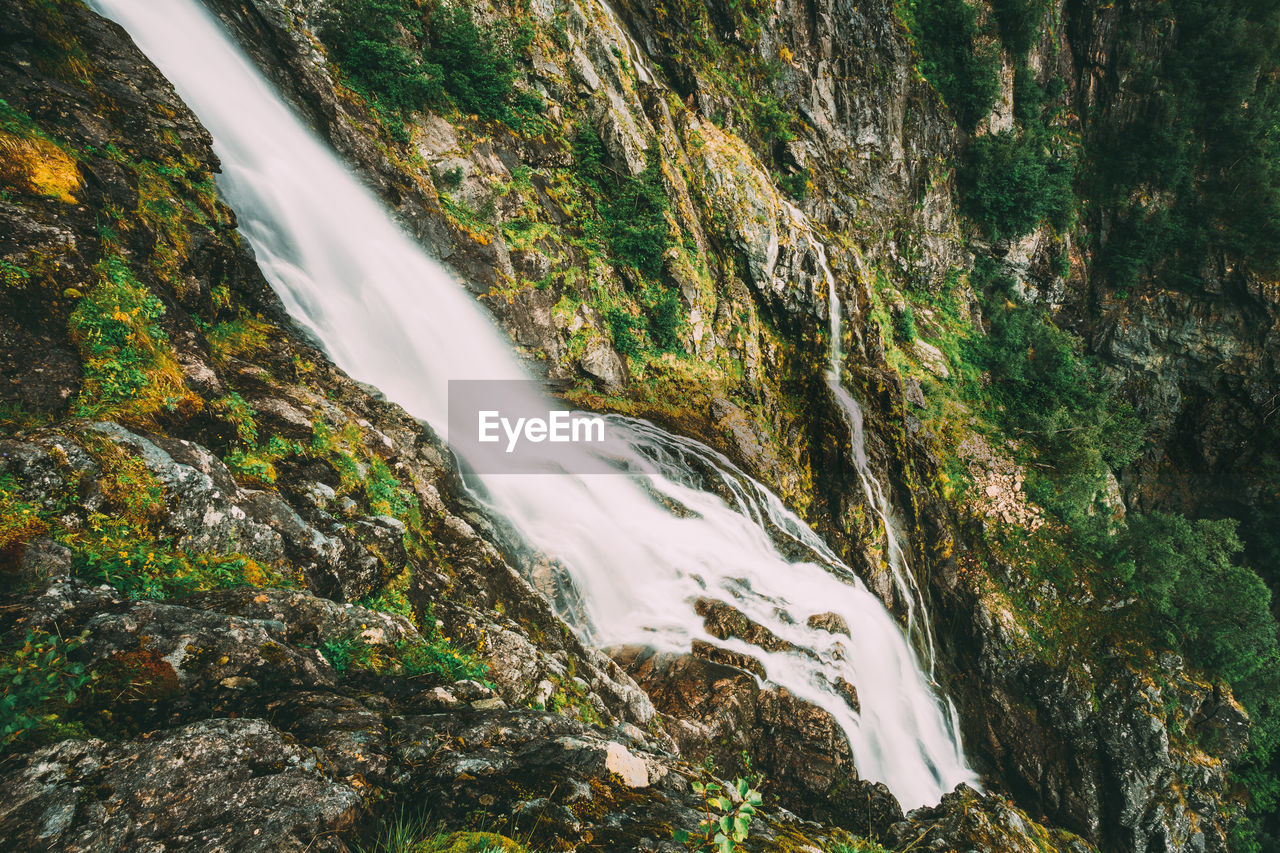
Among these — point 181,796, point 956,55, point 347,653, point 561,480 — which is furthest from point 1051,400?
point 181,796

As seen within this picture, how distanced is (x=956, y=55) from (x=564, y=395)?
2365 cm

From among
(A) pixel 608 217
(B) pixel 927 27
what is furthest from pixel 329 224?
(B) pixel 927 27

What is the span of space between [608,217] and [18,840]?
13956mm

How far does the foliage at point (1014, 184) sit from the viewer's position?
2089cm

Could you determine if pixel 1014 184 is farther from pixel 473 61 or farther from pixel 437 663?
pixel 437 663

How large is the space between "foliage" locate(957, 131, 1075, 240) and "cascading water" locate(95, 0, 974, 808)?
1944cm

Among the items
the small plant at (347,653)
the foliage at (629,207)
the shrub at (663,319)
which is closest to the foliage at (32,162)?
the small plant at (347,653)

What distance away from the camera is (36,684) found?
2.28 m

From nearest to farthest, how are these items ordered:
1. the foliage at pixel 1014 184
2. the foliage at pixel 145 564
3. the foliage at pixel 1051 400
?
the foliage at pixel 145 564
the foliage at pixel 1051 400
the foliage at pixel 1014 184

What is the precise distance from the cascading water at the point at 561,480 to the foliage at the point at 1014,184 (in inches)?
765

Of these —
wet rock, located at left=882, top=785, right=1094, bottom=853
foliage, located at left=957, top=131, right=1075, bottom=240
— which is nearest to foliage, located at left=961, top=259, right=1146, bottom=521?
foliage, located at left=957, top=131, right=1075, bottom=240

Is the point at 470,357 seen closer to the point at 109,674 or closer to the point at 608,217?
the point at 608,217

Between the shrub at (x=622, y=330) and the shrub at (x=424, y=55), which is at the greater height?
the shrub at (x=424, y=55)

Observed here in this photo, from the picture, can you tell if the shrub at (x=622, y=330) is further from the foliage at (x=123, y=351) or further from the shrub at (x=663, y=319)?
the foliage at (x=123, y=351)
